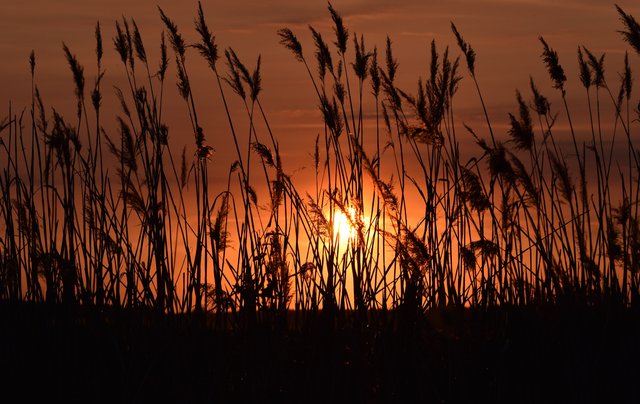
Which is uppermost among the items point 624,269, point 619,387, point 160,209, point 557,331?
point 160,209

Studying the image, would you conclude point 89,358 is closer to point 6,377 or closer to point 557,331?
point 6,377

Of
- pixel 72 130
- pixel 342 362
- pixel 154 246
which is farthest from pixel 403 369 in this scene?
pixel 72 130

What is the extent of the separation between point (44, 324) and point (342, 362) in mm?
1003

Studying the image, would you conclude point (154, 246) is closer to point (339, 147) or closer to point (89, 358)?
point (89, 358)

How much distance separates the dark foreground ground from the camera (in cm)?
246

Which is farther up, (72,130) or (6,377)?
(72,130)

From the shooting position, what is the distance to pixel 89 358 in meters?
2.77

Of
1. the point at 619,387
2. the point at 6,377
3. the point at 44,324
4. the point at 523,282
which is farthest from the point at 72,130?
the point at 619,387

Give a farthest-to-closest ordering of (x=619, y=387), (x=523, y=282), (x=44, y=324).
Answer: (x=523, y=282) → (x=44, y=324) → (x=619, y=387)

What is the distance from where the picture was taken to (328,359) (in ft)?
8.53

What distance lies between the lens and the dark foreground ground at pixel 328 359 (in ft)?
8.07

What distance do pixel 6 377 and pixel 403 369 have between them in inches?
45.5

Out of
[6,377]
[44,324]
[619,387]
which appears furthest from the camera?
[44,324]

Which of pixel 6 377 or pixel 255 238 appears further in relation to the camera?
pixel 255 238
